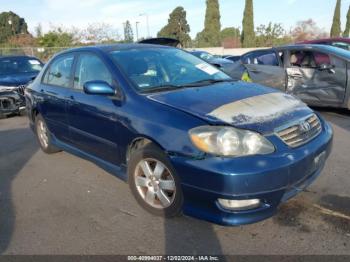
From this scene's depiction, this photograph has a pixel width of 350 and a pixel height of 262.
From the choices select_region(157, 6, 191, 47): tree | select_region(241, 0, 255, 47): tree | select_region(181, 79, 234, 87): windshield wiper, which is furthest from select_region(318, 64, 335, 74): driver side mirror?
select_region(157, 6, 191, 47): tree

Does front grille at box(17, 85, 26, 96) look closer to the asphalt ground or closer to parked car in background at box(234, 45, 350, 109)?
the asphalt ground

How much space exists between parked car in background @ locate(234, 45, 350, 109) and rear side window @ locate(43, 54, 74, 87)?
4647mm

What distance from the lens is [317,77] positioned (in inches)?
305

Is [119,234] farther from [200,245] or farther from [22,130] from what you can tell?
[22,130]

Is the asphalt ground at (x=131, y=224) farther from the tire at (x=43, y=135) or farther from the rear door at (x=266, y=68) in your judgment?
the rear door at (x=266, y=68)

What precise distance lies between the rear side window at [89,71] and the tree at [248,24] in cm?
4007

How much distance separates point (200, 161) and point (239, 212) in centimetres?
51

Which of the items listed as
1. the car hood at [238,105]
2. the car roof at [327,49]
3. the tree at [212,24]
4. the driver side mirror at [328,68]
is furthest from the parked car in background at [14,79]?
the tree at [212,24]

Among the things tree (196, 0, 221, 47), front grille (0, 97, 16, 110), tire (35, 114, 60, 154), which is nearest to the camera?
tire (35, 114, 60, 154)

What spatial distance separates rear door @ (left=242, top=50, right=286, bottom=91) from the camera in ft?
27.2

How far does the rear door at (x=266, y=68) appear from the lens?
8297 mm

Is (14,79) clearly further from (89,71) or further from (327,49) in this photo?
(327,49)

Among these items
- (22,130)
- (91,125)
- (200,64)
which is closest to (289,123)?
(200,64)

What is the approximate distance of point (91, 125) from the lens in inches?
172
